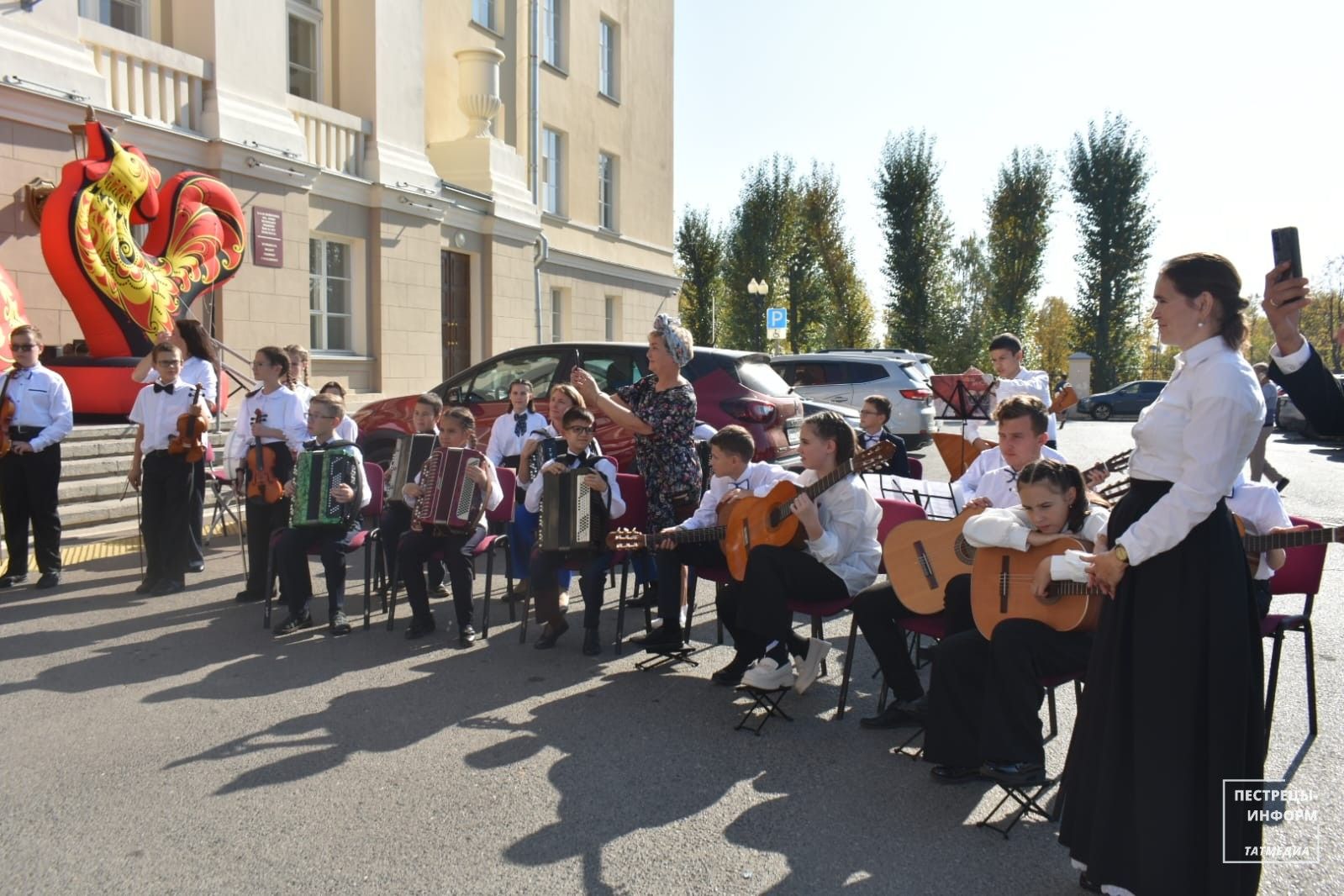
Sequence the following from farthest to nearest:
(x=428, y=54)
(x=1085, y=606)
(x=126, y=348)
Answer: (x=428, y=54) → (x=126, y=348) → (x=1085, y=606)

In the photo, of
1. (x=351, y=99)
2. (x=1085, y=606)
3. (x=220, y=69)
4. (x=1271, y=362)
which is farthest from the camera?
(x=351, y=99)

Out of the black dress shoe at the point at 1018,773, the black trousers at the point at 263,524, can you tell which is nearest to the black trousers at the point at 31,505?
the black trousers at the point at 263,524

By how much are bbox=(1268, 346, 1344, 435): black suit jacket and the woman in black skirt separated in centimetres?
13

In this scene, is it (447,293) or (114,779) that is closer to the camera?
(114,779)

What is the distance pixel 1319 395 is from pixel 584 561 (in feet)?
13.3

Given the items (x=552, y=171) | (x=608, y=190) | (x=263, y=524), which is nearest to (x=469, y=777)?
(x=263, y=524)

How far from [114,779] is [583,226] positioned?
20.0 metres

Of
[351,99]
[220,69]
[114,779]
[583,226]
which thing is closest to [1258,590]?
[114,779]

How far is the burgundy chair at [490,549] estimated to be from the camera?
21.0ft

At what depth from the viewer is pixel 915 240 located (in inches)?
1567

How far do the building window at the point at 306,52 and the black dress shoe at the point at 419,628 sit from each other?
40.1 feet

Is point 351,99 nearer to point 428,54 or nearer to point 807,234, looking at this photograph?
point 428,54

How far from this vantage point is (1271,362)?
9.80 feet

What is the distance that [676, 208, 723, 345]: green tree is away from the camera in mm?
42000
